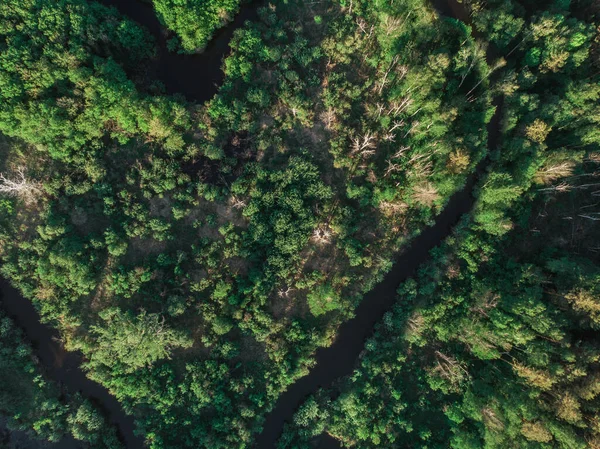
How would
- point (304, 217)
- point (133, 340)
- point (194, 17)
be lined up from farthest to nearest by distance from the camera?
point (304, 217), point (194, 17), point (133, 340)

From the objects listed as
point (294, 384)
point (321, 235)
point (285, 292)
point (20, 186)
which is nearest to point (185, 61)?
point (20, 186)

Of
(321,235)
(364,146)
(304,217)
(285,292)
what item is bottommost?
(285,292)

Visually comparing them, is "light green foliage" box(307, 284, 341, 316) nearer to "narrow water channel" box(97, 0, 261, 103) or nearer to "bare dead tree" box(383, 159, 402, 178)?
"bare dead tree" box(383, 159, 402, 178)

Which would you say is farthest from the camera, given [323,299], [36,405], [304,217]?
[36,405]

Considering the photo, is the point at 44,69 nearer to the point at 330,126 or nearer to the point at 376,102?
the point at 330,126

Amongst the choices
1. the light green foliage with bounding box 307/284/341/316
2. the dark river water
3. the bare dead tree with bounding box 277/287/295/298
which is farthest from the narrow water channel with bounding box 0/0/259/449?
the light green foliage with bounding box 307/284/341/316

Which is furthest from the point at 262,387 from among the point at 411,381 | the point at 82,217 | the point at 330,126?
the point at 330,126

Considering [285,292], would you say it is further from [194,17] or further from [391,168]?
[194,17]
